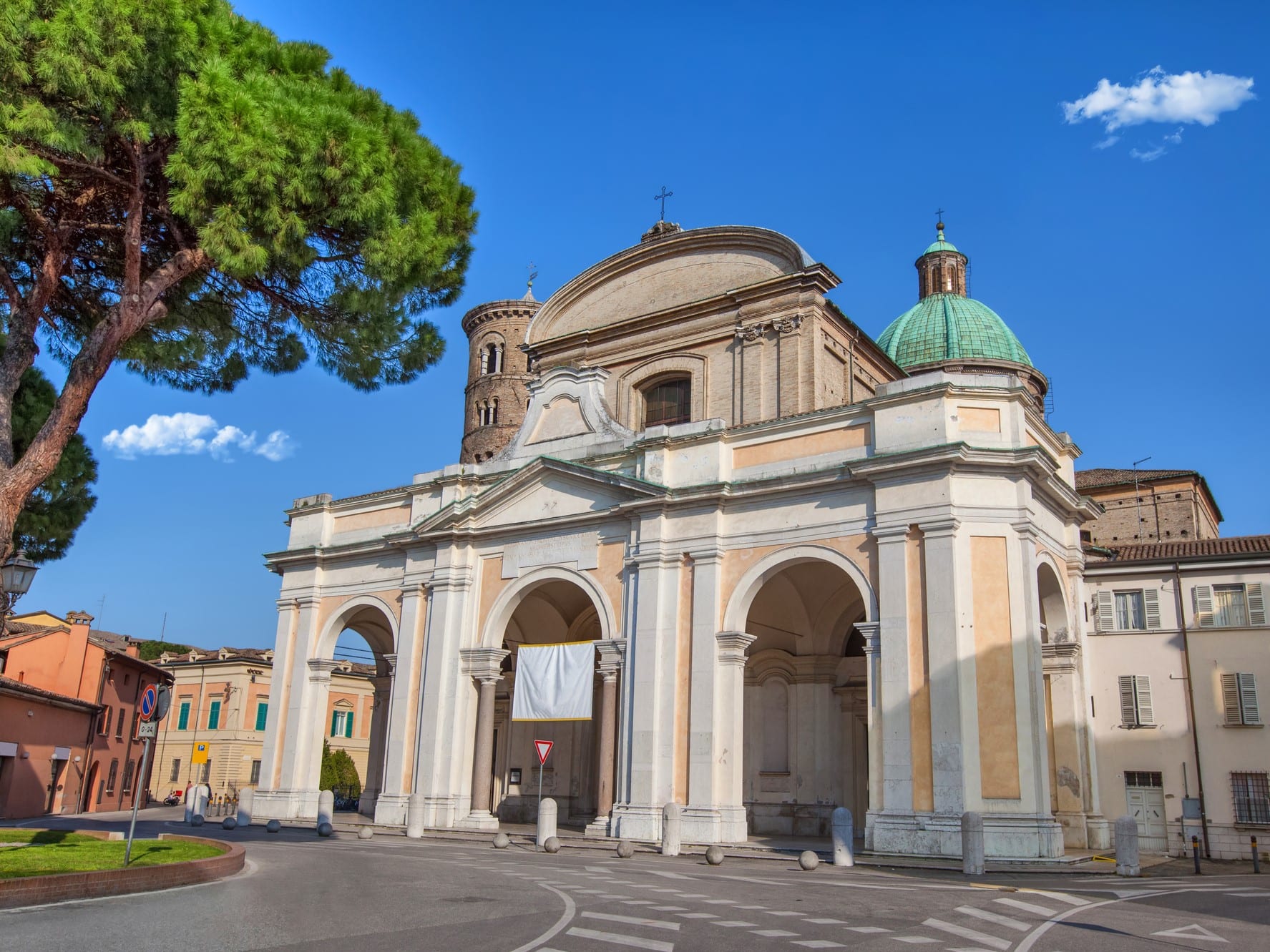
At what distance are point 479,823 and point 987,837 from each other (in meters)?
10.6

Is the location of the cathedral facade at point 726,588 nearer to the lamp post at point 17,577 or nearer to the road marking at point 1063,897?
the road marking at point 1063,897

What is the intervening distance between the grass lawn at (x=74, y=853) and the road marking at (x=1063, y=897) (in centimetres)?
990

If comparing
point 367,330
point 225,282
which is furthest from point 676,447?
point 225,282

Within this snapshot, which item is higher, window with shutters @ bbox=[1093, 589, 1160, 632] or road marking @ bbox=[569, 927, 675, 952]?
window with shutters @ bbox=[1093, 589, 1160, 632]

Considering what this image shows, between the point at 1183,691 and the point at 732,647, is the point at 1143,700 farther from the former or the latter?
the point at 732,647

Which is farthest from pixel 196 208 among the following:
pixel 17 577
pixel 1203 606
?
pixel 1203 606

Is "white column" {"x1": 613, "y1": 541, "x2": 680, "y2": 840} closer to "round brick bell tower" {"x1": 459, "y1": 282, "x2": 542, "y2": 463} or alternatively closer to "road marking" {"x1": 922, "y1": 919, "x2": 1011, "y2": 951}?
"road marking" {"x1": 922, "y1": 919, "x2": 1011, "y2": 951}

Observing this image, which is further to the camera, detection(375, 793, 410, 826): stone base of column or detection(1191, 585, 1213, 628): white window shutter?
detection(1191, 585, 1213, 628): white window shutter

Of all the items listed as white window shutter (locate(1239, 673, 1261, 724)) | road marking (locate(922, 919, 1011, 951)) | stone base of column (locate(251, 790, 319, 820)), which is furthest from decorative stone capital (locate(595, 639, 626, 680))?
white window shutter (locate(1239, 673, 1261, 724))

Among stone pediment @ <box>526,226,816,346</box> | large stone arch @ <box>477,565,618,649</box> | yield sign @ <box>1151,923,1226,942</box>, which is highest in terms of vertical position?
stone pediment @ <box>526,226,816,346</box>

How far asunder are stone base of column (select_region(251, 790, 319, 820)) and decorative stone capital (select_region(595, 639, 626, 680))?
9.25 m

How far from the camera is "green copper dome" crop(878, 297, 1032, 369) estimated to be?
127 feet

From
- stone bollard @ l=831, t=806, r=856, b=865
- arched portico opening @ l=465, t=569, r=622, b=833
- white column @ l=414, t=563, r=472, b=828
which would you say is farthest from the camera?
arched portico opening @ l=465, t=569, r=622, b=833

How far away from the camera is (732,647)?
20.1 metres
